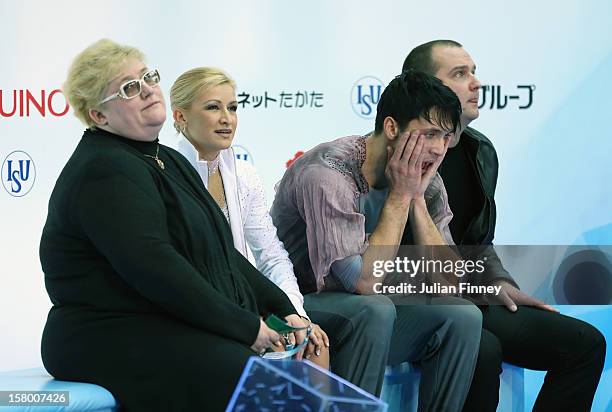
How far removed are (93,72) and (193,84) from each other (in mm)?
686

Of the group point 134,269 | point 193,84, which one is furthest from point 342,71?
point 134,269

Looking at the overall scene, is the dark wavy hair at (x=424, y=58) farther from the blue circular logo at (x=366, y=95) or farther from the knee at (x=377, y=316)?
the knee at (x=377, y=316)

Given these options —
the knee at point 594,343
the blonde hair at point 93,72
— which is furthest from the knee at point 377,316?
the blonde hair at point 93,72

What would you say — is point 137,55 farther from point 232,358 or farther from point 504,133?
point 504,133

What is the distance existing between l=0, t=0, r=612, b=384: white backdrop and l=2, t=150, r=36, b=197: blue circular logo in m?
0.01

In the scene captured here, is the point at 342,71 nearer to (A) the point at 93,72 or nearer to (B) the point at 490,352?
(B) the point at 490,352

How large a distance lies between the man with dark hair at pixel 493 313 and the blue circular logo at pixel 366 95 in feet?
0.40

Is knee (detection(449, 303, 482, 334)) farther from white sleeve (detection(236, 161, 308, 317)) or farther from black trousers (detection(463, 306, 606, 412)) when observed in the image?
white sleeve (detection(236, 161, 308, 317))

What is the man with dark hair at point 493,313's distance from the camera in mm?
2830

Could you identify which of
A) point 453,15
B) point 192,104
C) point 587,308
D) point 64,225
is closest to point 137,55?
point 64,225

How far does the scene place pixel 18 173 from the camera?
3.23 metres

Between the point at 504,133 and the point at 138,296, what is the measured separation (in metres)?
1.70

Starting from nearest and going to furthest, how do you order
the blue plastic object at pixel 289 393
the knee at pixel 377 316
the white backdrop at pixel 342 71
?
1. the blue plastic object at pixel 289 393
2. the knee at pixel 377 316
3. the white backdrop at pixel 342 71

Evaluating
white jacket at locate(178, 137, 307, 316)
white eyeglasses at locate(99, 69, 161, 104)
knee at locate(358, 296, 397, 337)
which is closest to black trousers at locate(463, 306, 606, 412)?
knee at locate(358, 296, 397, 337)
